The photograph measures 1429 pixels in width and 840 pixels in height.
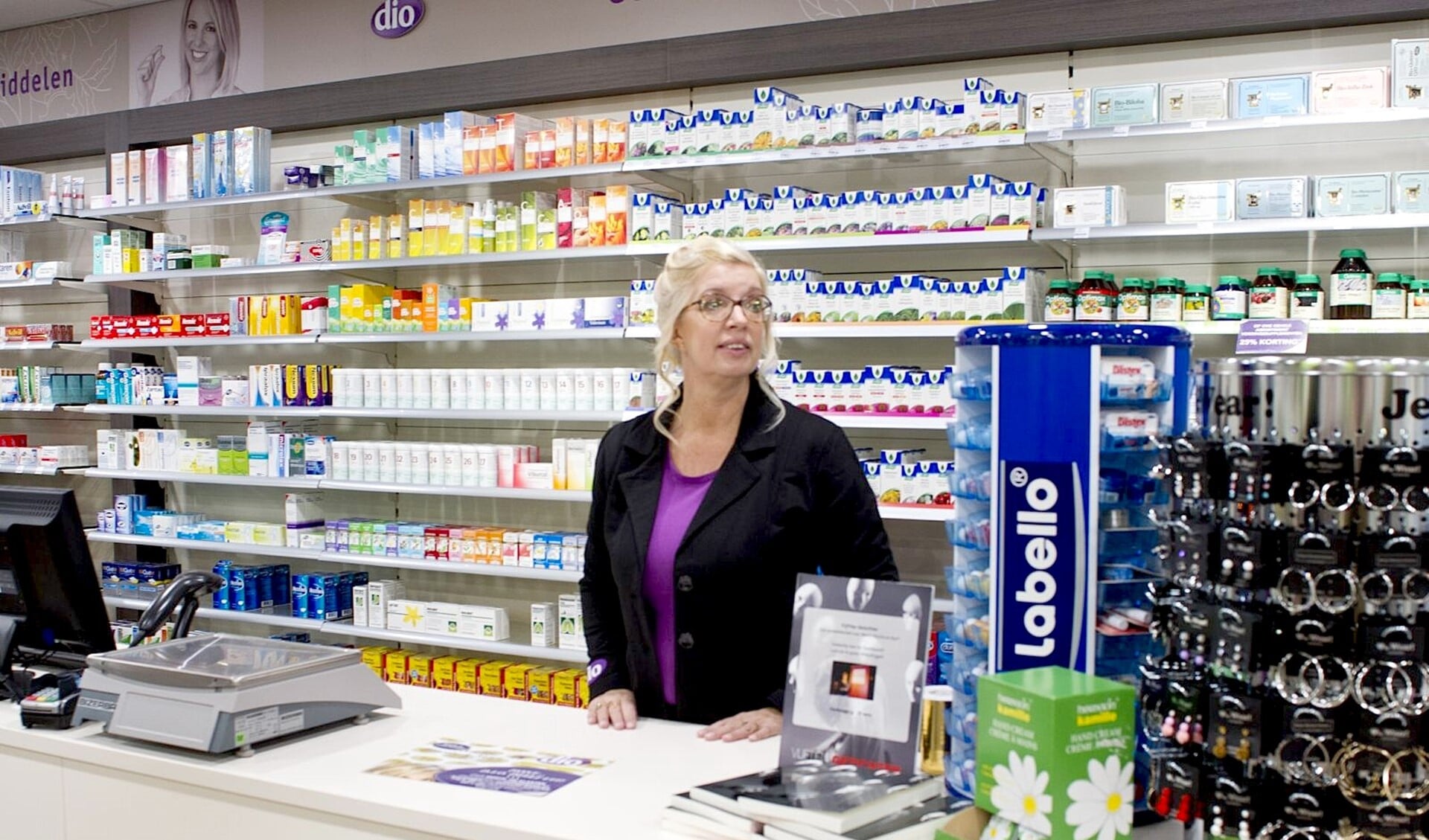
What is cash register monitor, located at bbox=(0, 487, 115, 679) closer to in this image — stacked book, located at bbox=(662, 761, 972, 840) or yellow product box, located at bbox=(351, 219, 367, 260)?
stacked book, located at bbox=(662, 761, 972, 840)

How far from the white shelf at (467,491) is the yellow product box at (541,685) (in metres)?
0.76

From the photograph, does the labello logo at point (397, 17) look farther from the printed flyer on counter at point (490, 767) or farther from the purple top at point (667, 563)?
the printed flyer on counter at point (490, 767)

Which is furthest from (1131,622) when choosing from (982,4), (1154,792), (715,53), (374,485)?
(374,485)

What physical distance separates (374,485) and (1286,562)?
4.73 m

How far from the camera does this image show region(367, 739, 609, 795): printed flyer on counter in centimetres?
207

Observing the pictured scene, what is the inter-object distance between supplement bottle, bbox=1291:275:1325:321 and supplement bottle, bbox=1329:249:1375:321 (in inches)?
2.0

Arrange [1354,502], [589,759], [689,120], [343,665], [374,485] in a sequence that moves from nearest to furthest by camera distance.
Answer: [1354,502], [589,759], [343,665], [689,120], [374,485]

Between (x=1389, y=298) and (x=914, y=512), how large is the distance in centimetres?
165

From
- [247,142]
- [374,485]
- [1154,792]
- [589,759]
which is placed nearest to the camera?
[1154,792]

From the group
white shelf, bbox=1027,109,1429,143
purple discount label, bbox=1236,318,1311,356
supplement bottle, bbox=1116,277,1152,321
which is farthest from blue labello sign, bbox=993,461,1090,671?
white shelf, bbox=1027,109,1429,143

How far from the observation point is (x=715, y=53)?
205 inches

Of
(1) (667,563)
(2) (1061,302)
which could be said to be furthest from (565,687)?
(1) (667,563)

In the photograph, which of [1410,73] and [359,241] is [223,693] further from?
[359,241]

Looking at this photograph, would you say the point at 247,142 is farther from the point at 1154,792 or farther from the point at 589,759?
the point at 1154,792
